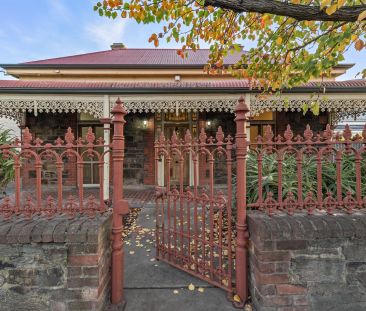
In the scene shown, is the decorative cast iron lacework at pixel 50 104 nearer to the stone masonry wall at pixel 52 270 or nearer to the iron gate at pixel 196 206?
the iron gate at pixel 196 206

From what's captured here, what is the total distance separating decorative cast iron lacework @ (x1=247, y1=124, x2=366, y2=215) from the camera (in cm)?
219

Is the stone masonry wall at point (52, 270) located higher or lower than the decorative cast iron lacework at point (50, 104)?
lower

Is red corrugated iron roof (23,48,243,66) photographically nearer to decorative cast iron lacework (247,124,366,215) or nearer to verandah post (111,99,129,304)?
decorative cast iron lacework (247,124,366,215)

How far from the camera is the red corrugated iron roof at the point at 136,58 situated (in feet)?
33.7

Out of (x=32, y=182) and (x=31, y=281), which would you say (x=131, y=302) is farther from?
(x=32, y=182)

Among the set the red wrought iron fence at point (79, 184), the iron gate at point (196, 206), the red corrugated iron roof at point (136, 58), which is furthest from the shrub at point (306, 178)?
the red corrugated iron roof at point (136, 58)

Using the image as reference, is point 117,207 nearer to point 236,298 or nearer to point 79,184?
point 79,184

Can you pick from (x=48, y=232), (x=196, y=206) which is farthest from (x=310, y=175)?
(x=48, y=232)

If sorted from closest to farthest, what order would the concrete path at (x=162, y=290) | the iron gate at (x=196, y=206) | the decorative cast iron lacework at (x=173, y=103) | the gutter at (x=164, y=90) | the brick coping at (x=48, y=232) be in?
the brick coping at (x=48, y=232) → the concrete path at (x=162, y=290) → the iron gate at (x=196, y=206) → the gutter at (x=164, y=90) → the decorative cast iron lacework at (x=173, y=103)

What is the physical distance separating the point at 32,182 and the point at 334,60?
375 inches

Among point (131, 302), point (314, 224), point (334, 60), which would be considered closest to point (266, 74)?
point (334, 60)

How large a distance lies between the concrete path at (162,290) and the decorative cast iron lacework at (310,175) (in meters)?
1.07

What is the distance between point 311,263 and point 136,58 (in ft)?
37.8

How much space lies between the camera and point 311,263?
2064mm
